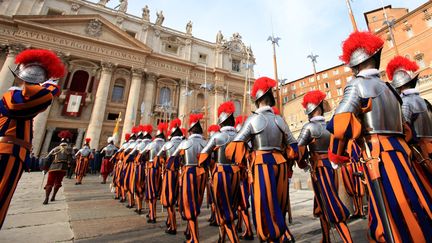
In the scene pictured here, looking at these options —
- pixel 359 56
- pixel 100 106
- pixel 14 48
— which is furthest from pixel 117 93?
pixel 359 56

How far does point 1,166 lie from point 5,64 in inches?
1068

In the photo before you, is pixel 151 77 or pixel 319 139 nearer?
pixel 319 139

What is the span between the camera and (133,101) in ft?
79.2

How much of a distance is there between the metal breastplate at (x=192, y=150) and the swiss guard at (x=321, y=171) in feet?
6.50

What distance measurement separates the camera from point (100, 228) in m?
4.00

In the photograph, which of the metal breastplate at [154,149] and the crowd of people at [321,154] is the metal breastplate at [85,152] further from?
the crowd of people at [321,154]

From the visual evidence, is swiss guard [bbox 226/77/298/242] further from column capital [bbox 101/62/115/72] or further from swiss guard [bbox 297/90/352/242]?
column capital [bbox 101/62/115/72]

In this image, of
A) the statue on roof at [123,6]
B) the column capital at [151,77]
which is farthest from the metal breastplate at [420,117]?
the statue on roof at [123,6]

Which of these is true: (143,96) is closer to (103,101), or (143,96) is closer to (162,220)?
(103,101)

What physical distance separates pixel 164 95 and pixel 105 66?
8047 millimetres

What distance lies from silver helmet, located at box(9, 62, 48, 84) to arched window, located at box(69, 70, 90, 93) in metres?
24.7

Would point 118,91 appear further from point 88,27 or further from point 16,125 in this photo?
point 16,125

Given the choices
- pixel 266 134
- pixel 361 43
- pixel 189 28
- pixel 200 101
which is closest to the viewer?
pixel 361 43

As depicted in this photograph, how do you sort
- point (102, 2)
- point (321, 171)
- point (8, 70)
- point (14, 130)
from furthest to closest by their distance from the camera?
point (102, 2) < point (8, 70) < point (321, 171) < point (14, 130)
